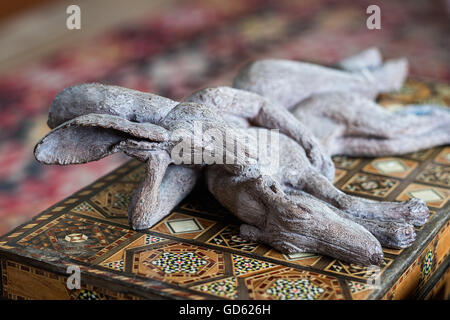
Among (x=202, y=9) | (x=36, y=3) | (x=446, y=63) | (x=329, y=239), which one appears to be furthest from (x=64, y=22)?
(x=329, y=239)

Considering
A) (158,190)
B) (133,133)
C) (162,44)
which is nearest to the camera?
(133,133)

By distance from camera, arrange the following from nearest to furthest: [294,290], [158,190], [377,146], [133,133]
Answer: [294,290], [133,133], [158,190], [377,146]

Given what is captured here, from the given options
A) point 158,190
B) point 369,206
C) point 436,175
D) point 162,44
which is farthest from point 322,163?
point 162,44

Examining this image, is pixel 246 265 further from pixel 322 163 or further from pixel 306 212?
pixel 322 163

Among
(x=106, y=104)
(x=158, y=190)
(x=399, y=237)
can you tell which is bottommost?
(x=399, y=237)

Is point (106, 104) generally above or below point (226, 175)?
above

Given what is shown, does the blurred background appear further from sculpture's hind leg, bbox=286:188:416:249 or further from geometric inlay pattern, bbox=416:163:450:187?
sculpture's hind leg, bbox=286:188:416:249

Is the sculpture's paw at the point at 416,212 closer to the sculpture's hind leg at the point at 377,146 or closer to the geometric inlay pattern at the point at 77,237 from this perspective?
the sculpture's hind leg at the point at 377,146

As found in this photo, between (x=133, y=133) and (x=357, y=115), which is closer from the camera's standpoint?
(x=133, y=133)
